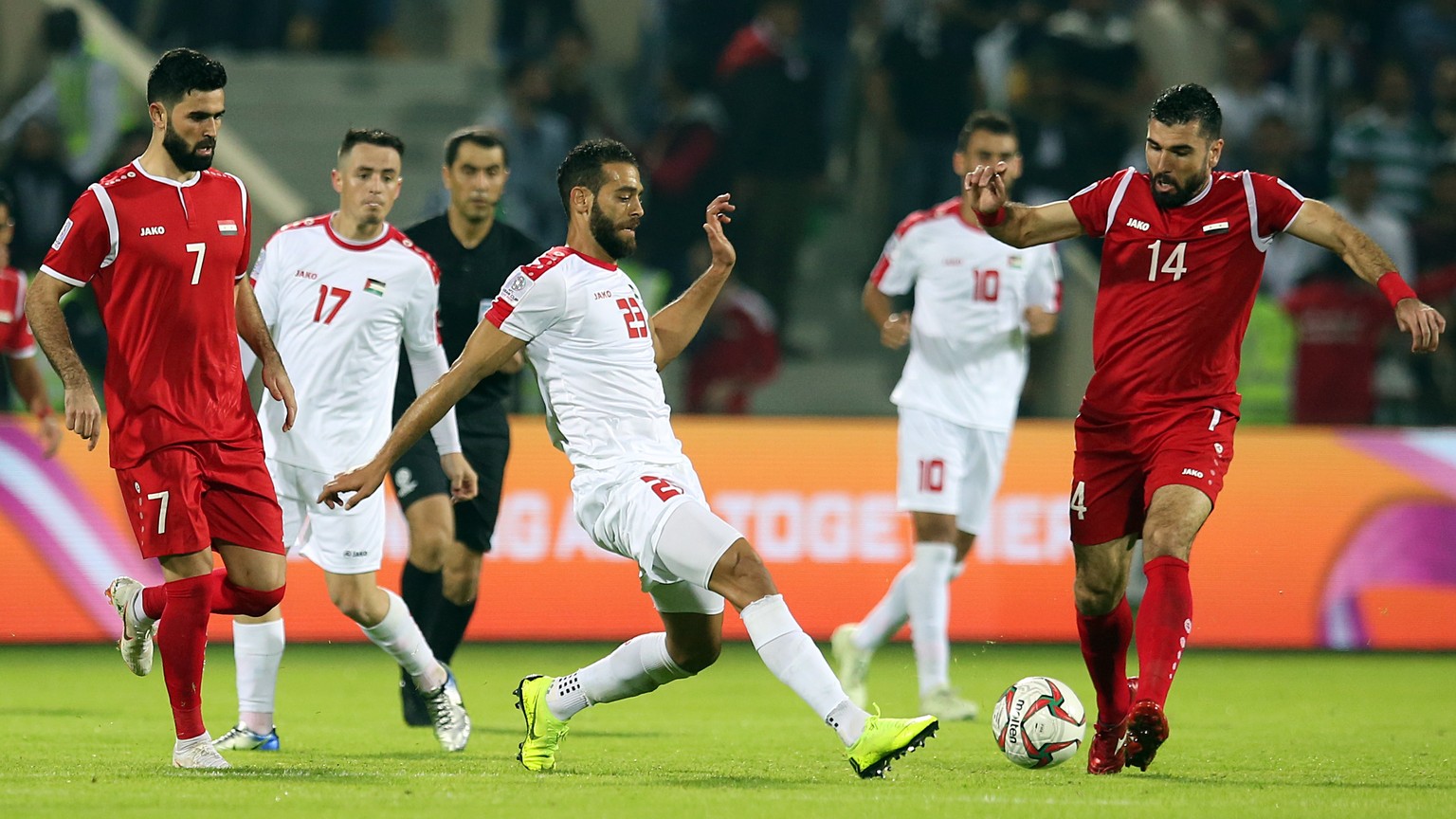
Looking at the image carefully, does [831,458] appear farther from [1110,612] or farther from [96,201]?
[96,201]

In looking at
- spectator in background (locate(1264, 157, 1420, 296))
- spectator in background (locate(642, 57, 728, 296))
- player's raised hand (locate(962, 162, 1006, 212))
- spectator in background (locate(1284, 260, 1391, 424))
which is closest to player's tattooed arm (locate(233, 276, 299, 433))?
player's raised hand (locate(962, 162, 1006, 212))

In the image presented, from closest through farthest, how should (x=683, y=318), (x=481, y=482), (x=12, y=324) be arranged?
(x=683, y=318) < (x=481, y=482) < (x=12, y=324)

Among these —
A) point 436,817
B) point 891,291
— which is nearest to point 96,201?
point 436,817

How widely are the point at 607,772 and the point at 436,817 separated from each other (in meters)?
1.37

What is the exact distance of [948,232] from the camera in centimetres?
994

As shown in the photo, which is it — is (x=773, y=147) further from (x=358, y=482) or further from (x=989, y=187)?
(x=358, y=482)

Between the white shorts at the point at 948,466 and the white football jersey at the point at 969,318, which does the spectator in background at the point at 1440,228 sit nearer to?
the white football jersey at the point at 969,318

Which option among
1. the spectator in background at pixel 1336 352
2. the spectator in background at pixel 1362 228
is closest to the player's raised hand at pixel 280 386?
the spectator in background at pixel 1336 352

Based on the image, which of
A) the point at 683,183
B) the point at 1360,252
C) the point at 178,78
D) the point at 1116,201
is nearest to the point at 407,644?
the point at 178,78

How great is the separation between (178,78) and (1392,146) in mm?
11715

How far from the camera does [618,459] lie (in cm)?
671

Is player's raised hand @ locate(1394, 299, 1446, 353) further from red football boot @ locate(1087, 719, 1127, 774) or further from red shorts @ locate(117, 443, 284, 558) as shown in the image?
red shorts @ locate(117, 443, 284, 558)

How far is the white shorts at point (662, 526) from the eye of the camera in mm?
6391

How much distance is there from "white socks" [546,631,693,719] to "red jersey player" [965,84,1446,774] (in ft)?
5.12
